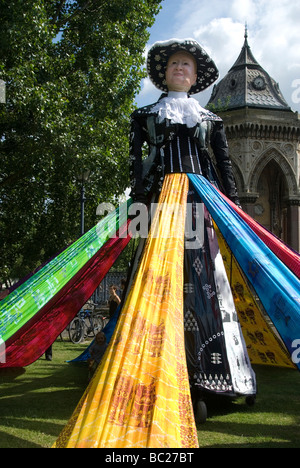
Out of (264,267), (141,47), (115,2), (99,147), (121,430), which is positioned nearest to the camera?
(121,430)

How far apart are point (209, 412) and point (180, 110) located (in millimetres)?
2913

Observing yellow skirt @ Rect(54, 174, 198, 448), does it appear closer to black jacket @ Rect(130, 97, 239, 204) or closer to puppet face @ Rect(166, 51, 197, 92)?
black jacket @ Rect(130, 97, 239, 204)

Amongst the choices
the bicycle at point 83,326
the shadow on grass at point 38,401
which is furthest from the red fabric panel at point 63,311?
the bicycle at point 83,326

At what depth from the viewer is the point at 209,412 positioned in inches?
182

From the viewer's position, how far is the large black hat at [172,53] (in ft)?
15.6

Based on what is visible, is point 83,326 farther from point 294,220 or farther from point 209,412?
point 294,220

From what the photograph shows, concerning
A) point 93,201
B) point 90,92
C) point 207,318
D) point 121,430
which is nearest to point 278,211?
point 93,201

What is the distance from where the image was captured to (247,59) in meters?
32.3

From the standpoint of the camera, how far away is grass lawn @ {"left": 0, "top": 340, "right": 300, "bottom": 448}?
380 centimetres

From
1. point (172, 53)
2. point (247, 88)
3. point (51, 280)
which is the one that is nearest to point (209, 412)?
point (51, 280)

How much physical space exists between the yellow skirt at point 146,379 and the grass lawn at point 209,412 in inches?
37.0

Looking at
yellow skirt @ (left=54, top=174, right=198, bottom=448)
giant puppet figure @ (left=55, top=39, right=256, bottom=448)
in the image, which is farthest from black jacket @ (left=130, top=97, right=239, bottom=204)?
yellow skirt @ (left=54, top=174, right=198, bottom=448)

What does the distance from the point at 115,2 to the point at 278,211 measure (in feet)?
67.2
